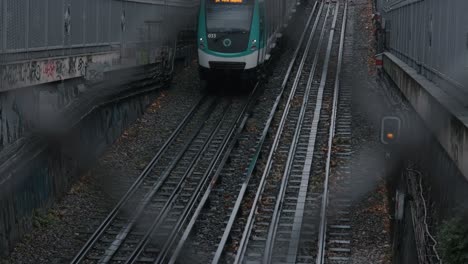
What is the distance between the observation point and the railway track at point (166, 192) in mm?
14125

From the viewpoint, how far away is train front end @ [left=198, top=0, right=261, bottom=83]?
25.3 m

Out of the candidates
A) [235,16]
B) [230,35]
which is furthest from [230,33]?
[235,16]

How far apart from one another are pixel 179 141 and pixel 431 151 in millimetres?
7998

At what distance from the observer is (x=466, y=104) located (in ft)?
41.2

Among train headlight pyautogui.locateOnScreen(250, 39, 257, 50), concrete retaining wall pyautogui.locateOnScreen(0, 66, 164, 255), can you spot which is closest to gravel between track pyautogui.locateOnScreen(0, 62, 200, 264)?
concrete retaining wall pyautogui.locateOnScreen(0, 66, 164, 255)

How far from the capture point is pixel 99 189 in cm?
1747

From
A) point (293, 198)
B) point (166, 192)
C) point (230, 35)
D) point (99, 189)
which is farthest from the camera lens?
point (230, 35)

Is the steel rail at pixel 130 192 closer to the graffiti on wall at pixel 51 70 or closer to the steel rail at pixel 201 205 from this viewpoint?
the steel rail at pixel 201 205

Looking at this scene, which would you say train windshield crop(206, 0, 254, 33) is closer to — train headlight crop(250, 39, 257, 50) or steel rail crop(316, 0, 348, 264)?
train headlight crop(250, 39, 257, 50)

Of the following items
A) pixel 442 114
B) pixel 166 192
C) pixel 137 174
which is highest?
pixel 442 114

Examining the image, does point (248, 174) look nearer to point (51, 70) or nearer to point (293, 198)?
point (293, 198)

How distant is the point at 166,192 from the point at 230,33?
9167mm

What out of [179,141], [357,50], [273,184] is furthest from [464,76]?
[357,50]

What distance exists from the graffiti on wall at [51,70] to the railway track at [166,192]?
2.57 metres
